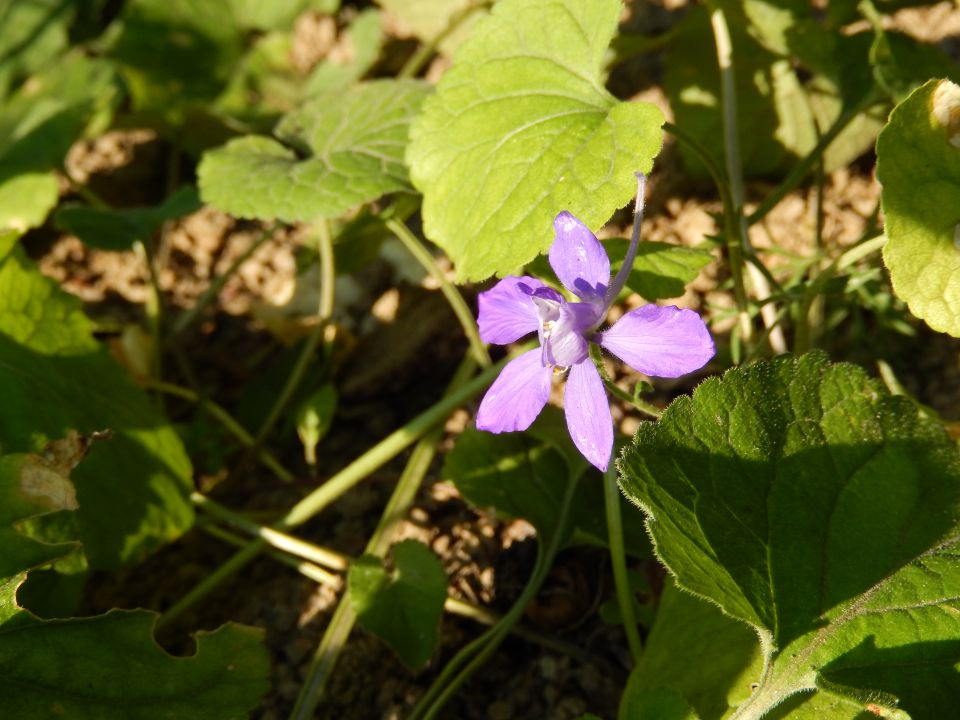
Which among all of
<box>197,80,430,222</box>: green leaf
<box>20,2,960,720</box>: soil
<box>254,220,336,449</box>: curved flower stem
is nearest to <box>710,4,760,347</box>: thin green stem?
<box>20,2,960,720</box>: soil

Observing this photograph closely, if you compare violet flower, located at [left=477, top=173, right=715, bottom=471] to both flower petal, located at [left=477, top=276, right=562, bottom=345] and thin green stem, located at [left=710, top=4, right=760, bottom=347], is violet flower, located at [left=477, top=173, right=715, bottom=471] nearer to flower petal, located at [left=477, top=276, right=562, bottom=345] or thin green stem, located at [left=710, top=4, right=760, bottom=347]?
flower petal, located at [left=477, top=276, right=562, bottom=345]

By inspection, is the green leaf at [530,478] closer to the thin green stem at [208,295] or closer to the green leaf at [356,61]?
the thin green stem at [208,295]

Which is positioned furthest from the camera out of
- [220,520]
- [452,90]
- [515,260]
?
[220,520]

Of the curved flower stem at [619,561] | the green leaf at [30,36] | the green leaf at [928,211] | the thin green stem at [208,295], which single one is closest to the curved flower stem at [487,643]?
the curved flower stem at [619,561]

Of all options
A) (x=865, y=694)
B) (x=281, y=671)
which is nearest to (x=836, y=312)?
(x=865, y=694)

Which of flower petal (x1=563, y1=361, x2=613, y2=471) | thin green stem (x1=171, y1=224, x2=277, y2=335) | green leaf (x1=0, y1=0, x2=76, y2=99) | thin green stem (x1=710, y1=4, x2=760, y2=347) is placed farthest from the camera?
green leaf (x1=0, y1=0, x2=76, y2=99)

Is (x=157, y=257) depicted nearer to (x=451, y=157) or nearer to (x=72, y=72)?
(x=72, y=72)
